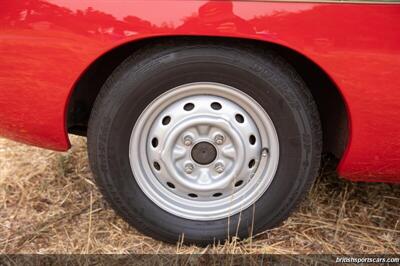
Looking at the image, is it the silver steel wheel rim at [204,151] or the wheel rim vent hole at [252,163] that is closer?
the silver steel wheel rim at [204,151]

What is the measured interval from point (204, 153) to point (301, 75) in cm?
61

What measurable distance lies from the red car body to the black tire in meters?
0.15

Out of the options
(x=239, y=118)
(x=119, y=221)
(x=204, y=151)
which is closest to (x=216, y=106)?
(x=239, y=118)

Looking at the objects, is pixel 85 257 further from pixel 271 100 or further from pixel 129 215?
pixel 271 100

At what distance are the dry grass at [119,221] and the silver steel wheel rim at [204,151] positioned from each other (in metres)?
0.23

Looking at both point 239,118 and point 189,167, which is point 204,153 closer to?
point 189,167

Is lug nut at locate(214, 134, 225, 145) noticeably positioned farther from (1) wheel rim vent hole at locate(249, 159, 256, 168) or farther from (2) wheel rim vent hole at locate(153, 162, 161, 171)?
(2) wheel rim vent hole at locate(153, 162, 161, 171)

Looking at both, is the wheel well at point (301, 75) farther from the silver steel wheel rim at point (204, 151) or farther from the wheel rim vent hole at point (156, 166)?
the wheel rim vent hole at point (156, 166)

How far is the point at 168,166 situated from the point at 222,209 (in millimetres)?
354

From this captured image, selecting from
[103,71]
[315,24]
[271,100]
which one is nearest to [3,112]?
[103,71]

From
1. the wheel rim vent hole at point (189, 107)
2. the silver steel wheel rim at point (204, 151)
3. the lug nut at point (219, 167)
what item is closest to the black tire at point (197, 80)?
the silver steel wheel rim at point (204, 151)

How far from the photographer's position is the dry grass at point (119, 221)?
263 centimetres

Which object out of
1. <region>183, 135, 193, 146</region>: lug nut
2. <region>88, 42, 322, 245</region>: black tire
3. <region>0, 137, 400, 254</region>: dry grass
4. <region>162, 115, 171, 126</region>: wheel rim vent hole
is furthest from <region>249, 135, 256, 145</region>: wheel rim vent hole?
<region>0, 137, 400, 254</region>: dry grass

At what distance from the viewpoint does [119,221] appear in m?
2.84
